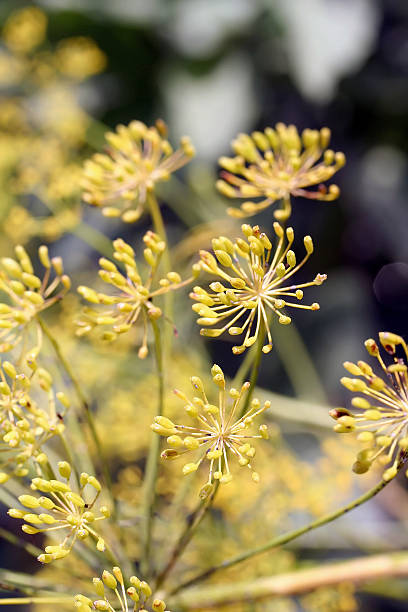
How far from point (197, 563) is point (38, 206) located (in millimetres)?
922

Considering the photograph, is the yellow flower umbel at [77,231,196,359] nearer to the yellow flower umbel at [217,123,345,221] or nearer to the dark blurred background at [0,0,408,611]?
the yellow flower umbel at [217,123,345,221]

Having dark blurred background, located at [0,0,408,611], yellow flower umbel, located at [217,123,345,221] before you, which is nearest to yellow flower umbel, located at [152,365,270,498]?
yellow flower umbel, located at [217,123,345,221]

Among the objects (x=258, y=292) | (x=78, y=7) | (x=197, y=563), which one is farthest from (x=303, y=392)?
(x=78, y=7)

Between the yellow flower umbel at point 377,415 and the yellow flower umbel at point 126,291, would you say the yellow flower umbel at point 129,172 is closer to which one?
the yellow flower umbel at point 126,291

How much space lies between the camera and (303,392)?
1.01 meters

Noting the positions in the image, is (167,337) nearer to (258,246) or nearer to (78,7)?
(258,246)

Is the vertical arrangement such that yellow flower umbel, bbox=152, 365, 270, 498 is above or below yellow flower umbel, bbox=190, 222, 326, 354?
below

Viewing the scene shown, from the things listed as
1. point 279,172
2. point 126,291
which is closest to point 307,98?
point 279,172

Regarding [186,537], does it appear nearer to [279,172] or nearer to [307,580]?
[307,580]

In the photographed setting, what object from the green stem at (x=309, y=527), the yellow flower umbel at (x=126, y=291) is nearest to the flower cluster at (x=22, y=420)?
the yellow flower umbel at (x=126, y=291)

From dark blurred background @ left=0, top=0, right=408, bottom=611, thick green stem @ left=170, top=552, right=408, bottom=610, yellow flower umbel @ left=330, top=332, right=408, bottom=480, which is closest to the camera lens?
yellow flower umbel @ left=330, top=332, right=408, bottom=480

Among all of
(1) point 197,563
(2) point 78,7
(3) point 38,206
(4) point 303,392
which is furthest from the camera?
(2) point 78,7

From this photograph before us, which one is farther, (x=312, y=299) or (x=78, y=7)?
(x=78, y=7)

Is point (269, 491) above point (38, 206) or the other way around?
the other way around
